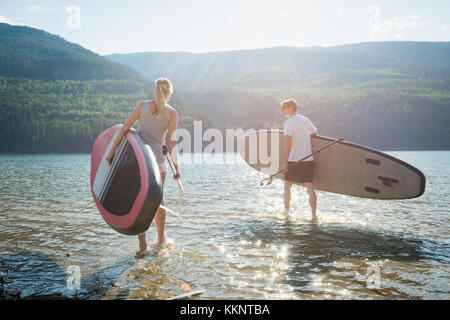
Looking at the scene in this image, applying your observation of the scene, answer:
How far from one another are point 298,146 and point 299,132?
268 mm

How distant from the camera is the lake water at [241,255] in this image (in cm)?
357

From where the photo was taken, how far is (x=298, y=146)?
7.00m

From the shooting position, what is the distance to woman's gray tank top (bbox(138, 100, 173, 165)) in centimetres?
471

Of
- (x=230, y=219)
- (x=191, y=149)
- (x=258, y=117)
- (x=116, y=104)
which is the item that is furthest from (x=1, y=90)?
(x=230, y=219)

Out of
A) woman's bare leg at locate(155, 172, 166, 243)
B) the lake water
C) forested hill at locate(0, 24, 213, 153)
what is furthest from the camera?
forested hill at locate(0, 24, 213, 153)

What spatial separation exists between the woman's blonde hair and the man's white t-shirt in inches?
110

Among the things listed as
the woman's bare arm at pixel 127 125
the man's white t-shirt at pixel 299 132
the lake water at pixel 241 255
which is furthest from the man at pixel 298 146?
the woman's bare arm at pixel 127 125

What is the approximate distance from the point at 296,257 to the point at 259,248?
2.10 feet

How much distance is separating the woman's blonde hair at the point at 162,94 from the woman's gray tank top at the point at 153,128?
0.05 m

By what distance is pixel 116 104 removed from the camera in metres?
118

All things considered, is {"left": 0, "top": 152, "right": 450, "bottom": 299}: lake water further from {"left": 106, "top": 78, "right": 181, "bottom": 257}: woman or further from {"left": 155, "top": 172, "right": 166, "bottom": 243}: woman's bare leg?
{"left": 106, "top": 78, "right": 181, "bottom": 257}: woman

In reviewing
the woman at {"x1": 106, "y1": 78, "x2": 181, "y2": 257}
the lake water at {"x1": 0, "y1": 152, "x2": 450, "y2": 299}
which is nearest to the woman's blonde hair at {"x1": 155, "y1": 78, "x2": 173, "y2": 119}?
the woman at {"x1": 106, "y1": 78, "x2": 181, "y2": 257}

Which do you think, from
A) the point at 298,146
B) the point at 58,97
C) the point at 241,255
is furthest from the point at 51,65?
the point at 241,255

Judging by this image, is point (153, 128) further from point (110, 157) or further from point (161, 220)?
point (161, 220)
